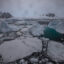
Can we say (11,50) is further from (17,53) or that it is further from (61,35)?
(61,35)

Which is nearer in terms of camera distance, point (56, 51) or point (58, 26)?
point (56, 51)

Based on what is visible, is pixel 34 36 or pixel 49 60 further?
pixel 34 36

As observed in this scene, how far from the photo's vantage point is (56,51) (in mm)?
1454

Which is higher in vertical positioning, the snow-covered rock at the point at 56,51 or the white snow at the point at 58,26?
the white snow at the point at 58,26

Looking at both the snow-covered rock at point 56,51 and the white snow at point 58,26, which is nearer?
the snow-covered rock at point 56,51

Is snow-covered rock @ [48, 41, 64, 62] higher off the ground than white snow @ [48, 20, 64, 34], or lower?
lower

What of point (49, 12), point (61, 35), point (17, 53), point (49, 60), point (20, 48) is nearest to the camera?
point (49, 60)

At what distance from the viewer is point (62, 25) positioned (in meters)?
1.85

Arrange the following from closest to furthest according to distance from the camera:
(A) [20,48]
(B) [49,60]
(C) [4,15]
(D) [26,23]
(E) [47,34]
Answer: (B) [49,60], (A) [20,48], (E) [47,34], (D) [26,23], (C) [4,15]

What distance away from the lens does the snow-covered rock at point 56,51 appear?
1254 mm

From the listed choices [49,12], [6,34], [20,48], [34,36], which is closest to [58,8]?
[49,12]

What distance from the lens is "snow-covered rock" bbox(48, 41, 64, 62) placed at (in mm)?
1254

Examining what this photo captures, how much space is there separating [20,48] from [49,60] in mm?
498

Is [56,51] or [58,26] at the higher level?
[58,26]
